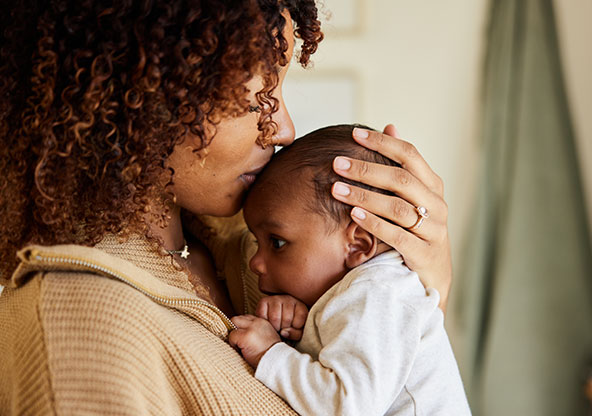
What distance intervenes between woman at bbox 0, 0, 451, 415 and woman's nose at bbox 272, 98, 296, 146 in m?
0.03

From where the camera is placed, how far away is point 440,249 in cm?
116

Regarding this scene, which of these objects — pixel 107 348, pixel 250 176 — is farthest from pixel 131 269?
pixel 250 176

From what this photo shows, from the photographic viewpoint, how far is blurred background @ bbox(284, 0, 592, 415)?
2.27m

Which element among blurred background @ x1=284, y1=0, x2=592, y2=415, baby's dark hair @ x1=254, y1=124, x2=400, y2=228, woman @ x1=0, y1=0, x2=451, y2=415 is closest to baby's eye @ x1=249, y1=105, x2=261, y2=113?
woman @ x1=0, y1=0, x2=451, y2=415

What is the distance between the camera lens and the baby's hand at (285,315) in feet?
3.54

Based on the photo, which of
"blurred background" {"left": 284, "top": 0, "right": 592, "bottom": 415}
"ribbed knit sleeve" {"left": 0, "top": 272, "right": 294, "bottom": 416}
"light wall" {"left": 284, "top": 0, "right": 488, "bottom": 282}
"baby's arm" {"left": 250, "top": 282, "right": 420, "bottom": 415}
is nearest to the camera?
"ribbed knit sleeve" {"left": 0, "top": 272, "right": 294, "bottom": 416}

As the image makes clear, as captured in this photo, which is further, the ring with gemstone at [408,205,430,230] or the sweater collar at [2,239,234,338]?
the ring with gemstone at [408,205,430,230]

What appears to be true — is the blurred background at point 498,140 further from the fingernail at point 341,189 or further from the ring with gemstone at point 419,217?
the fingernail at point 341,189

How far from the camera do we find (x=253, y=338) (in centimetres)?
100

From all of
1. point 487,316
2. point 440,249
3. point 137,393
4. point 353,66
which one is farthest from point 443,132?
point 137,393

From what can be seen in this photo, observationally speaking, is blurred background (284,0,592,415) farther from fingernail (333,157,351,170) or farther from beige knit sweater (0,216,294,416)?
beige knit sweater (0,216,294,416)

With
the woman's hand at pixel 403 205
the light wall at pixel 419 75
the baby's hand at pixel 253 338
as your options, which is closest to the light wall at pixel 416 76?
the light wall at pixel 419 75

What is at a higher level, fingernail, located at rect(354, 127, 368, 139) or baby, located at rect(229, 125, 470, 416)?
fingernail, located at rect(354, 127, 368, 139)

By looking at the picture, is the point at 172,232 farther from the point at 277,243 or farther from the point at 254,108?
the point at 254,108
